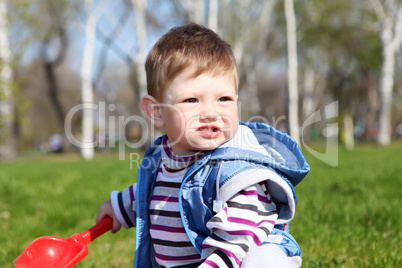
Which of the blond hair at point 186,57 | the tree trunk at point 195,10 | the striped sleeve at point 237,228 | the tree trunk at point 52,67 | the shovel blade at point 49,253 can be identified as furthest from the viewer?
the tree trunk at point 52,67

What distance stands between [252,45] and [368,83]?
7436mm

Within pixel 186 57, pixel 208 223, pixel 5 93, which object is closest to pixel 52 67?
pixel 5 93

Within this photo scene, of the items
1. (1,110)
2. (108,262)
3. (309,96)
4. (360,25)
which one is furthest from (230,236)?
(309,96)

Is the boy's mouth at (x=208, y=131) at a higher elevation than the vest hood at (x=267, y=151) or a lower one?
higher

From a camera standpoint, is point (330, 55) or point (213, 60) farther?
point (330, 55)

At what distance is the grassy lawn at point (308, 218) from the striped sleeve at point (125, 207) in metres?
0.54

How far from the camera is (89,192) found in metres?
4.11

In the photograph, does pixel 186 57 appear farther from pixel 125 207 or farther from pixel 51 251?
pixel 51 251

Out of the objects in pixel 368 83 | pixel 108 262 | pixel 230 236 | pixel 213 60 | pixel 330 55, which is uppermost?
pixel 330 55

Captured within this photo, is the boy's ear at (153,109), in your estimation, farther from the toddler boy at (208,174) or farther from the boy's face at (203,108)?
the boy's face at (203,108)

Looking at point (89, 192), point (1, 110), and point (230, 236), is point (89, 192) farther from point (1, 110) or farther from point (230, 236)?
point (1, 110)

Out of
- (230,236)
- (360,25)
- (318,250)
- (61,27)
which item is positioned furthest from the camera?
(61,27)

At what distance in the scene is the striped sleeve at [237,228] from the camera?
1.35 m

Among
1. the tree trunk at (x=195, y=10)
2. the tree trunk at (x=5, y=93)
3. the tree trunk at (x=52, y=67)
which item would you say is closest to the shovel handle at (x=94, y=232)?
the tree trunk at (x=5, y=93)
